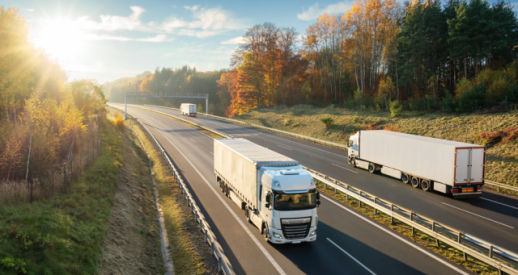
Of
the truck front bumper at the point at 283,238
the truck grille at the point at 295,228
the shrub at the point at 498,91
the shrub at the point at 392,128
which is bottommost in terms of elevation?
the truck front bumper at the point at 283,238

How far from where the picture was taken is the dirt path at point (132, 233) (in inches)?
448

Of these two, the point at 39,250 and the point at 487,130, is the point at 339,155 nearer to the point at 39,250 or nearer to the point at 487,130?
the point at 487,130

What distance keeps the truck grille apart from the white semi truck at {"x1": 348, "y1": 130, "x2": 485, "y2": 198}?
11635 mm

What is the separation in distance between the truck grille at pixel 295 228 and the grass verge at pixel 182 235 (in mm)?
3051

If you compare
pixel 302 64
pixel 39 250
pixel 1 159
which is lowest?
pixel 39 250

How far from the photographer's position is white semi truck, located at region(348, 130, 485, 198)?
58.8 ft

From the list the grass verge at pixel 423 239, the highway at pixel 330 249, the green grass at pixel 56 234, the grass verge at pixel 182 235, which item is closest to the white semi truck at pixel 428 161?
the grass verge at pixel 423 239

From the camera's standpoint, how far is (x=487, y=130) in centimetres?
2816

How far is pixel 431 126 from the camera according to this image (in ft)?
111

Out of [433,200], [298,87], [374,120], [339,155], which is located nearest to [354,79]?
[298,87]

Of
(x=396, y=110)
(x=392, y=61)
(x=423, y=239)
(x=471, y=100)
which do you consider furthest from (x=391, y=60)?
(x=423, y=239)

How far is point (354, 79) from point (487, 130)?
35460 millimetres

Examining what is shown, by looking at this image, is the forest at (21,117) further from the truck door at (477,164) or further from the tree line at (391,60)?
the tree line at (391,60)

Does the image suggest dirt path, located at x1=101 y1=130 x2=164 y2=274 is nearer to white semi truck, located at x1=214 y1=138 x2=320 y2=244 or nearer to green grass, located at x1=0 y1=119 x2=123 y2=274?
green grass, located at x1=0 y1=119 x2=123 y2=274
